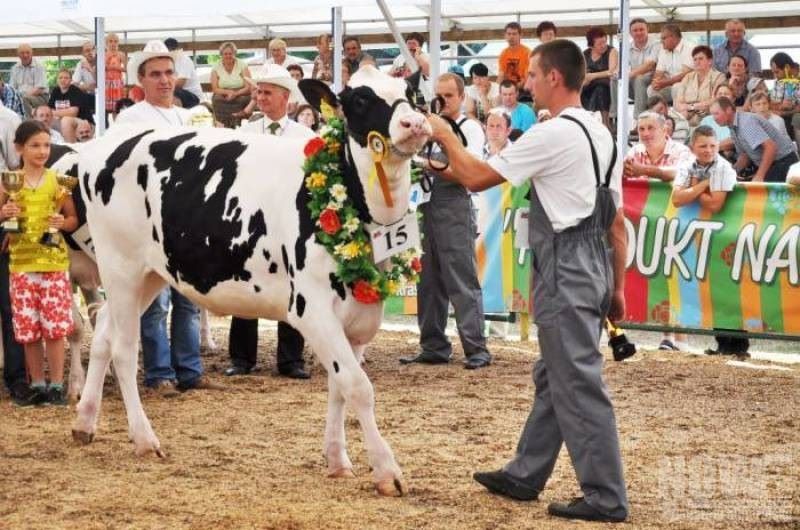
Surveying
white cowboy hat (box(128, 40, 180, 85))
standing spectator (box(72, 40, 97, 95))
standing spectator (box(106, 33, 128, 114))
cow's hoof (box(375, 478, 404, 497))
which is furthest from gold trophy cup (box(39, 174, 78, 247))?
standing spectator (box(72, 40, 97, 95))

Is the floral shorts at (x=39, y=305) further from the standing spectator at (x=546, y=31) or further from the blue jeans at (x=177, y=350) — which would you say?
the standing spectator at (x=546, y=31)

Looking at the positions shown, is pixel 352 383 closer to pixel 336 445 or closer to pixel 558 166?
pixel 336 445

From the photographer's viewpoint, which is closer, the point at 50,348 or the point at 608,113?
the point at 50,348

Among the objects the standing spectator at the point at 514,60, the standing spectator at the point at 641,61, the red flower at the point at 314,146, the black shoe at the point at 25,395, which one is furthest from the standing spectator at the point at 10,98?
the red flower at the point at 314,146

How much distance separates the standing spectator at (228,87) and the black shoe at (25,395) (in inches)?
333

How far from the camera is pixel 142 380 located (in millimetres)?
9695

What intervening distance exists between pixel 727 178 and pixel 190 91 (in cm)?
808

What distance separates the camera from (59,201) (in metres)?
8.52

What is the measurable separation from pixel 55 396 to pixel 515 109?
798 cm

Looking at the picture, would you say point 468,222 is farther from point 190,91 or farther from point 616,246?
point 190,91

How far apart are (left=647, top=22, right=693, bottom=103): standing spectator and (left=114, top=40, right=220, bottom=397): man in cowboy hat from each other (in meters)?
7.52

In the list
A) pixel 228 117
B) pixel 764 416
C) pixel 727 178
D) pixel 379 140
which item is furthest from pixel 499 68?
pixel 379 140

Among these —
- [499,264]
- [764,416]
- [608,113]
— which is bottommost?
[764,416]

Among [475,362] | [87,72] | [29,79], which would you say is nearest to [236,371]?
[475,362]
